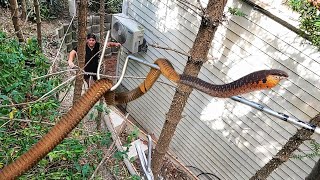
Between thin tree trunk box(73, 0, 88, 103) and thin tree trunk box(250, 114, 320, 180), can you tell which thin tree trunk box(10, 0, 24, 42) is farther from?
thin tree trunk box(250, 114, 320, 180)

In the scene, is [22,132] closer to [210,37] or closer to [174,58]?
[210,37]

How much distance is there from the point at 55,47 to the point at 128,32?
1.90m

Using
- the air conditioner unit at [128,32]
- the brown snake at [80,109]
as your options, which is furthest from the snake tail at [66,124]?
the air conditioner unit at [128,32]

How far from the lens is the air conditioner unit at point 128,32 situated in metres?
6.51

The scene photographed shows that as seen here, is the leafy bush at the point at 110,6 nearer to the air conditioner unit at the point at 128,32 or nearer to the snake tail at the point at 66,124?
the air conditioner unit at the point at 128,32

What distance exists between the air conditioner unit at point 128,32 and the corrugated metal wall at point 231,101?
1.02 feet

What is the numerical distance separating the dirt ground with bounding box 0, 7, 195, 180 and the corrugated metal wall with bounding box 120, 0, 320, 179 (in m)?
1.08

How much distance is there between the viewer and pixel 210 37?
10.4 feet

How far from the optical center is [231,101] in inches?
225

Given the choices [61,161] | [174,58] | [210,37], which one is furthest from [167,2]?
[61,161]

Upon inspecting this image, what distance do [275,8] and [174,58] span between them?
240 centimetres

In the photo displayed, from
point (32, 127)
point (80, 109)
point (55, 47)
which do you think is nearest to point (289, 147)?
point (80, 109)

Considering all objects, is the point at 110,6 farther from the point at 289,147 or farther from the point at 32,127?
the point at 289,147

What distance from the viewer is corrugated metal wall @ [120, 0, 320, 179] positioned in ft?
15.6
